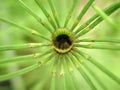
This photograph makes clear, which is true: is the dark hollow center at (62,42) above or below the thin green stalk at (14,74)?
above

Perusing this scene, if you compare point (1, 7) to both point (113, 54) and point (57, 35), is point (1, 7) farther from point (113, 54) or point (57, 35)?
point (57, 35)

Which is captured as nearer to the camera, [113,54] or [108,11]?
[108,11]

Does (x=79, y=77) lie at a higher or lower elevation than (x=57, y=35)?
lower

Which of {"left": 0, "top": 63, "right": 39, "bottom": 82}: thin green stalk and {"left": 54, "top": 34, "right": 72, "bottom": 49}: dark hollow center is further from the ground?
{"left": 54, "top": 34, "right": 72, "bottom": 49}: dark hollow center

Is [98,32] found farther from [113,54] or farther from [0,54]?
[0,54]

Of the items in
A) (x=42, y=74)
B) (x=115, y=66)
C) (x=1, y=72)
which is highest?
(x=1, y=72)

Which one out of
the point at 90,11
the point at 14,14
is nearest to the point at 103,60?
the point at 90,11

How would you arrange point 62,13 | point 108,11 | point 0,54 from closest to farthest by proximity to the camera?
point 108,11, point 62,13, point 0,54

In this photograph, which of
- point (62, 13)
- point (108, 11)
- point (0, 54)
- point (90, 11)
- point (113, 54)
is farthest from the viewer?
point (90, 11)
